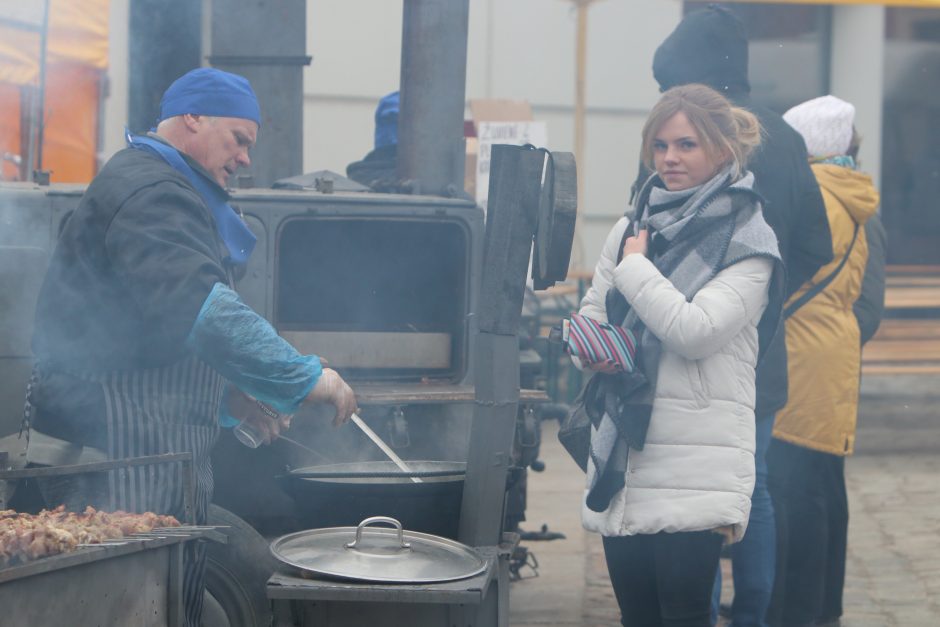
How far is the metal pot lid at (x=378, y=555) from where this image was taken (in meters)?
2.83

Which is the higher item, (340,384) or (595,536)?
(340,384)

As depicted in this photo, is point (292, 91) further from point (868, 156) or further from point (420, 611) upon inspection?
point (868, 156)

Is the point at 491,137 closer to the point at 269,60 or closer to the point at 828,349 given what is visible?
the point at 269,60

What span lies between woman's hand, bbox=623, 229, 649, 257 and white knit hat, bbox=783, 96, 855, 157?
1.60 meters

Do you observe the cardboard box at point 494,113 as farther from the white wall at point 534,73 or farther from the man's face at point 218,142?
the man's face at point 218,142

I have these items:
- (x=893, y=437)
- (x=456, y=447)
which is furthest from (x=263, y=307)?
(x=893, y=437)

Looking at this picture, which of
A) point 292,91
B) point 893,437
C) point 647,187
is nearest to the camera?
point 647,187

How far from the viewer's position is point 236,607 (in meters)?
3.81

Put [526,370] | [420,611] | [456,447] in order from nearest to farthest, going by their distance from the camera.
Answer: [420,611] → [456,447] → [526,370]

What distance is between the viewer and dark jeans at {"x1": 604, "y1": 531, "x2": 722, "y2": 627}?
335 cm

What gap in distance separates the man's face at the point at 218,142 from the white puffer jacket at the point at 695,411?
3.42 ft

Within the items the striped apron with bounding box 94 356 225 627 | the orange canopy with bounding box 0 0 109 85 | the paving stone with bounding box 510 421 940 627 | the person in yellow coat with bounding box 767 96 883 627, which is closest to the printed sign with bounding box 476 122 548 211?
the paving stone with bounding box 510 421 940 627

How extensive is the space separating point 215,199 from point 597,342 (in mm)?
1058

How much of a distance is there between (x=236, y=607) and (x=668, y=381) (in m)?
1.44
